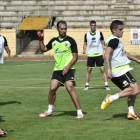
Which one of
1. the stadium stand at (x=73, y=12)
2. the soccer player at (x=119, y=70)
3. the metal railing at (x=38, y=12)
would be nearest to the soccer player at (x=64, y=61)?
the soccer player at (x=119, y=70)

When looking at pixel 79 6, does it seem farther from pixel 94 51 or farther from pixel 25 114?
pixel 25 114

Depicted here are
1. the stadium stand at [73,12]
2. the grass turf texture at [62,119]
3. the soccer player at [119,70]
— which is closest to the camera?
the grass turf texture at [62,119]

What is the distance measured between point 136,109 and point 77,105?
1704mm

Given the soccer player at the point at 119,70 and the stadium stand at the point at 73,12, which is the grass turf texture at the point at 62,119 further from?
the stadium stand at the point at 73,12

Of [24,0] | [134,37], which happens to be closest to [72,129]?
[134,37]

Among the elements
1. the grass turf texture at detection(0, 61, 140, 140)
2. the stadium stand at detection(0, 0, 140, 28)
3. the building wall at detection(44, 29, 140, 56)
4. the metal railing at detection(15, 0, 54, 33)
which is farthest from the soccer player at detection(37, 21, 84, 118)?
the metal railing at detection(15, 0, 54, 33)

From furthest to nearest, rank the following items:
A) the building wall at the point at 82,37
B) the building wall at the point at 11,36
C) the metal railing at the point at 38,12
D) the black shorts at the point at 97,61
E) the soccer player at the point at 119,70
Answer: the metal railing at the point at 38,12 < the building wall at the point at 11,36 < the building wall at the point at 82,37 < the black shorts at the point at 97,61 < the soccer player at the point at 119,70

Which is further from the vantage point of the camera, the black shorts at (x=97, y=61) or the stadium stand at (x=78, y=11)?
the stadium stand at (x=78, y=11)

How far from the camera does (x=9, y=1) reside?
4312 cm

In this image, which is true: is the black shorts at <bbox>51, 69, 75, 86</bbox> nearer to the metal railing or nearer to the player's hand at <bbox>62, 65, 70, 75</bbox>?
the player's hand at <bbox>62, 65, 70, 75</bbox>

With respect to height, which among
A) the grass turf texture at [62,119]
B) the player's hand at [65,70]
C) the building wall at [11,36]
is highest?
the player's hand at [65,70]

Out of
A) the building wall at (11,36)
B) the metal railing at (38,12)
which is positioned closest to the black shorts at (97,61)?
the building wall at (11,36)

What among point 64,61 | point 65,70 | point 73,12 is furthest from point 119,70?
point 73,12

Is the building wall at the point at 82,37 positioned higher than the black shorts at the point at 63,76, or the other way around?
the black shorts at the point at 63,76
